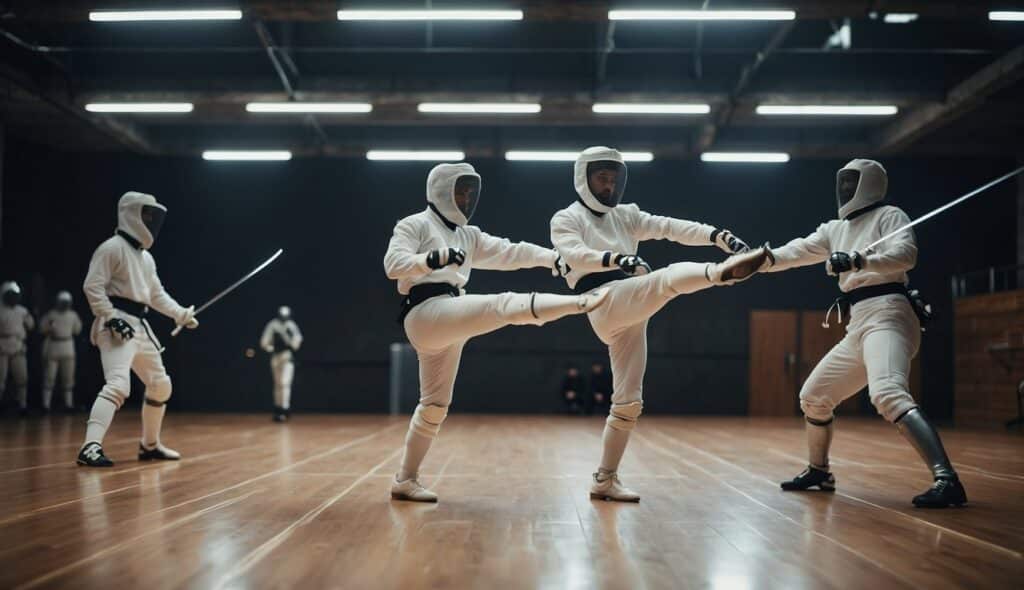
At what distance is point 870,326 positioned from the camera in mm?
4379

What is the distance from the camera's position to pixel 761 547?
312 centimetres

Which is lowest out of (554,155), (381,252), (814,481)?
(814,481)

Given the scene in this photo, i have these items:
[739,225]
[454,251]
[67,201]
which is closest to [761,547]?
[454,251]

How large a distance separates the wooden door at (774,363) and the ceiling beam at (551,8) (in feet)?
23.1

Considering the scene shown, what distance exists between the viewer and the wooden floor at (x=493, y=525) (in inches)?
104

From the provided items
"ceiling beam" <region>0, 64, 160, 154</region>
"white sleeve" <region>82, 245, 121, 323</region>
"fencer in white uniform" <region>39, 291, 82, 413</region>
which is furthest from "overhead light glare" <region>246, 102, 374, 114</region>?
"white sleeve" <region>82, 245, 121, 323</region>

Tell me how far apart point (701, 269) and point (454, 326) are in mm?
1059

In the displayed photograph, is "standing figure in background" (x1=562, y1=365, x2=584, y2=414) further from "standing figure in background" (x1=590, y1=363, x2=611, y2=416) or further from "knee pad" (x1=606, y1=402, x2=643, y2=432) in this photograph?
"knee pad" (x1=606, y1=402, x2=643, y2=432)

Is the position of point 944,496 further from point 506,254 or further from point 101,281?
point 101,281

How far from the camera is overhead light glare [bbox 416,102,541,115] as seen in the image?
11.9m

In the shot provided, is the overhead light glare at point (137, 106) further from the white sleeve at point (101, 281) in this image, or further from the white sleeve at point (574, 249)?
the white sleeve at point (574, 249)

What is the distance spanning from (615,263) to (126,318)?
3508 mm

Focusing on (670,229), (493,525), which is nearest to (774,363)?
(670,229)

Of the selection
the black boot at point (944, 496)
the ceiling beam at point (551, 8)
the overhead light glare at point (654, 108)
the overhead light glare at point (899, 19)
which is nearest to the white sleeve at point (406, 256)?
the black boot at point (944, 496)
